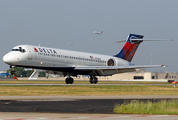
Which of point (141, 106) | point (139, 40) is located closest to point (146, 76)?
point (139, 40)

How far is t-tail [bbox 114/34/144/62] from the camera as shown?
65.2m

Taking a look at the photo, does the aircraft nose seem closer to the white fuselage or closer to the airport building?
the white fuselage

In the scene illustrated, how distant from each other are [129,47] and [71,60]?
1641cm

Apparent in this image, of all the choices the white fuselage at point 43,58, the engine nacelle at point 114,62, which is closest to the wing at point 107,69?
the white fuselage at point 43,58

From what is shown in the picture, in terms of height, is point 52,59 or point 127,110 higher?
point 52,59

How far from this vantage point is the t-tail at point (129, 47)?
6524 cm

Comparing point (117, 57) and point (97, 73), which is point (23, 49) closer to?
point (97, 73)

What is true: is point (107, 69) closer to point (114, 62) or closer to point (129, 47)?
point (114, 62)

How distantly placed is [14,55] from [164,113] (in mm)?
33856

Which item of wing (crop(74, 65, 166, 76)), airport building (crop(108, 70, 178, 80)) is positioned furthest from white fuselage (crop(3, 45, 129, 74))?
airport building (crop(108, 70, 178, 80))

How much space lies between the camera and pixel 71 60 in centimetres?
5347

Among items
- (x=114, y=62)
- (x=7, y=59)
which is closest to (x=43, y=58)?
(x=7, y=59)

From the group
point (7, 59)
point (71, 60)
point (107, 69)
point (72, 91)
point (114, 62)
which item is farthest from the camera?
point (114, 62)

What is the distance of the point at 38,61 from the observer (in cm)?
4825
